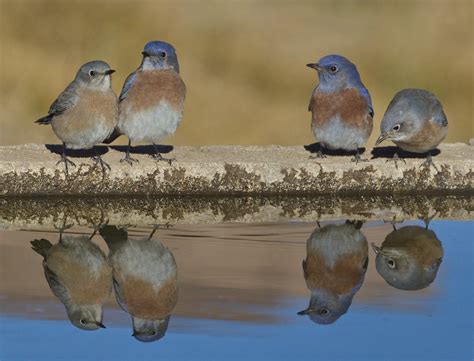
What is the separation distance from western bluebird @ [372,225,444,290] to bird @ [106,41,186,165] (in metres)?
2.00

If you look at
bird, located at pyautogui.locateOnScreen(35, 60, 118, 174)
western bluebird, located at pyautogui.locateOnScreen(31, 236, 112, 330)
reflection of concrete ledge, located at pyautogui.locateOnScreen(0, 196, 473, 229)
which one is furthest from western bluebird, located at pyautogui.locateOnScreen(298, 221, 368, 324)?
bird, located at pyautogui.locateOnScreen(35, 60, 118, 174)

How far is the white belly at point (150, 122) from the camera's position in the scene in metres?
10.2

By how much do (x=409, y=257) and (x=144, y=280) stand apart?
5.53 feet

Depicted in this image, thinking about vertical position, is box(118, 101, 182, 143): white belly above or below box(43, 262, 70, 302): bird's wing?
above

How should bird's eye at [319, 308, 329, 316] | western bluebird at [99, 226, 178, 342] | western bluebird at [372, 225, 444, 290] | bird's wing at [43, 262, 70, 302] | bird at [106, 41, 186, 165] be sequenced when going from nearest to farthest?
western bluebird at [99, 226, 178, 342] → bird's eye at [319, 308, 329, 316] → bird's wing at [43, 262, 70, 302] → western bluebird at [372, 225, 444, 290] → bird at [106, 41, 186, 165]

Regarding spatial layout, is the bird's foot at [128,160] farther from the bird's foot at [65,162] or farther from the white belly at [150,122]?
the bird's foot at [65,162]

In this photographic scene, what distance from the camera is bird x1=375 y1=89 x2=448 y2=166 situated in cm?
1062

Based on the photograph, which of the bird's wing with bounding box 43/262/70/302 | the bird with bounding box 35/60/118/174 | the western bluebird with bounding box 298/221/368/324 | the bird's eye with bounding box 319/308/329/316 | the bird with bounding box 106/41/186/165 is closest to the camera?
the bird's eye with bounding box 319/308/329/316

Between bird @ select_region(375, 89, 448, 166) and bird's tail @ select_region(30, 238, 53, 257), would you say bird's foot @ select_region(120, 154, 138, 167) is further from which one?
bird @ select_region(375, 89, 448, 166)

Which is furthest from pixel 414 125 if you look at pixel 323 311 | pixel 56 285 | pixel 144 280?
pixel 56 285

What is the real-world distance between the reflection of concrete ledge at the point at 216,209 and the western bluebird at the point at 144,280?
19.6 inches

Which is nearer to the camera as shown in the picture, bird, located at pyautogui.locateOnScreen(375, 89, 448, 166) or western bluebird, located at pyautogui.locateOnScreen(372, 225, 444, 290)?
western bluebird, located at pyautogui.locateOnScreen(372, 225, 444, 290)

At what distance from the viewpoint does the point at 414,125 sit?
34.9 feet

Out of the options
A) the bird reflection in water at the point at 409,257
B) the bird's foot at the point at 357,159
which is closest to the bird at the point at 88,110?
the bird's foot at the point at 357,159
